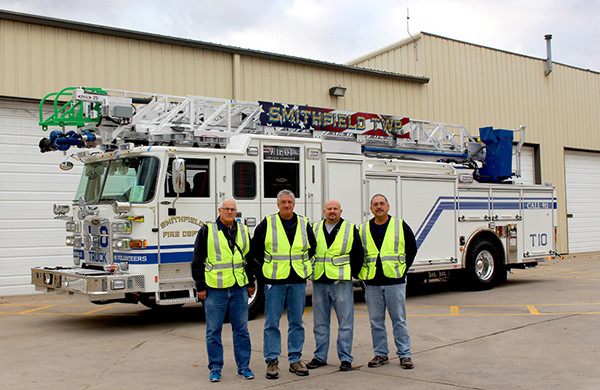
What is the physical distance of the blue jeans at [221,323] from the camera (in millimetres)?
6449

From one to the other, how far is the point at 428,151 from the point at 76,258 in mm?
7203

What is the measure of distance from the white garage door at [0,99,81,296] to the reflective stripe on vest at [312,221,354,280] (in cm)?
910

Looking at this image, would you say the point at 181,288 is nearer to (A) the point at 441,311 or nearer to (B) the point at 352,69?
(A) the point at 441,311

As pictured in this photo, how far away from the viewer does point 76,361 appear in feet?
24.4

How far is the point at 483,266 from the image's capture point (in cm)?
1355

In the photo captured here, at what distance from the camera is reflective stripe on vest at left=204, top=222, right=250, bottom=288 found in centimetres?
657

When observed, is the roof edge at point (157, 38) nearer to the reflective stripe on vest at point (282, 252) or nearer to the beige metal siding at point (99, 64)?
the beige metal siding at point (99, 64)

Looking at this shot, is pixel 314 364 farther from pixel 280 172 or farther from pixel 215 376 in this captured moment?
pixel 280 172

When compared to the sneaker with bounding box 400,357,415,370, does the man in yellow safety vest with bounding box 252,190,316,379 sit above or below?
above

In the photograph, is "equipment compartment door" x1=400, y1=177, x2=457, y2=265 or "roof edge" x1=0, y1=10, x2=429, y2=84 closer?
"equipment compartment door" x1=400, y1=177, x2=457, y2=265

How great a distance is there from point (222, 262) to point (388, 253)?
6.04 feet

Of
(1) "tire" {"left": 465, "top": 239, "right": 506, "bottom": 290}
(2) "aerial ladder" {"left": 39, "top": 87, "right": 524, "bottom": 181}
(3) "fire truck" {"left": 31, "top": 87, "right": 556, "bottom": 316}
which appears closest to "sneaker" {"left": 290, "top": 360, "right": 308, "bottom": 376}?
(3) "fire truck" {"left": 31, "top": 87, "right": 556, "bottom": 316}

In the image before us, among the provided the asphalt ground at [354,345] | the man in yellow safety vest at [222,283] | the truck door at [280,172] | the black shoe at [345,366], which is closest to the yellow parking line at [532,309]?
the asphalt ground at [354,345]

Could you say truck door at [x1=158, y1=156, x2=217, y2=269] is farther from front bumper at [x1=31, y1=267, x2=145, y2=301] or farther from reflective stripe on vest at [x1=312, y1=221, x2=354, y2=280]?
reflective stripe on vest at [x1=312, y1=221, x2=354, y2=280]
